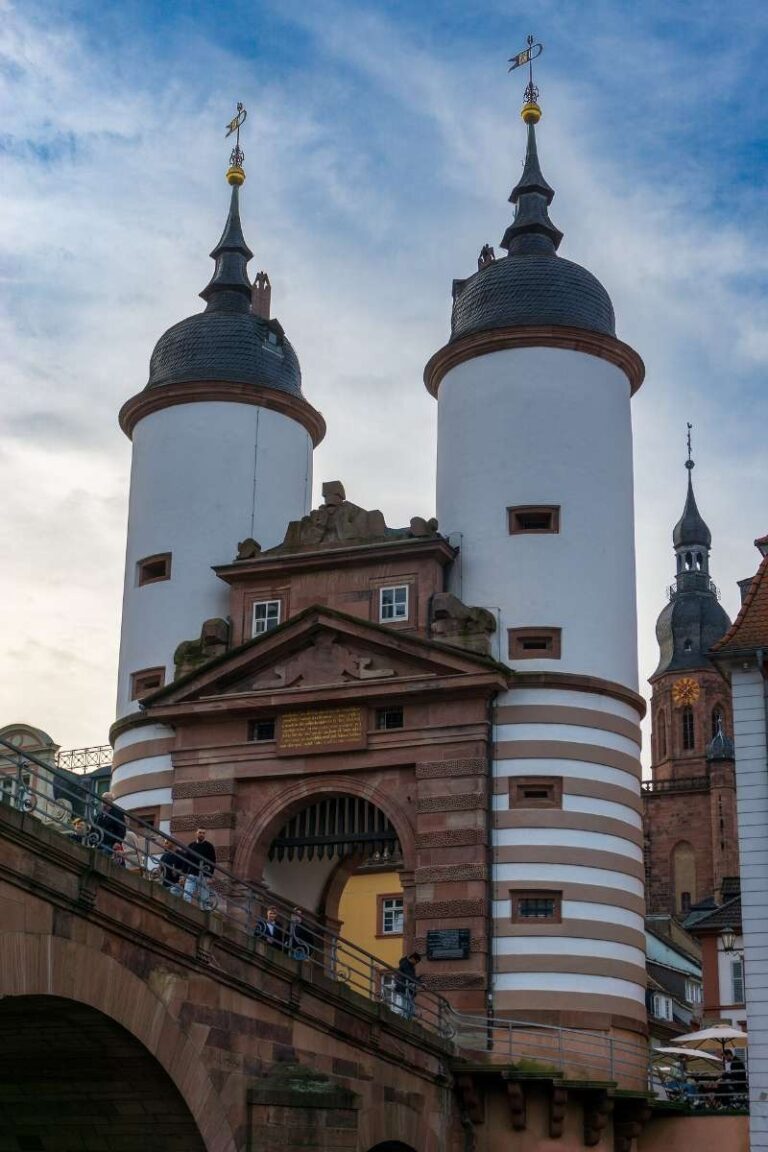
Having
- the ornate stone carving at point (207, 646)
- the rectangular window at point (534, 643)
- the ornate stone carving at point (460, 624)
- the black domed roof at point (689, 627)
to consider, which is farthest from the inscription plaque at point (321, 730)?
the black domed roof at point (689, 627)

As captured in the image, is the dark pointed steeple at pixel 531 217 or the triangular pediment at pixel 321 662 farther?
the dark pointed steeple at pixel 531 217

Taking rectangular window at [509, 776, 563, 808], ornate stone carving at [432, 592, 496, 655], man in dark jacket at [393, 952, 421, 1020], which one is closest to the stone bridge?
man in dark jacket at [393, 952, 421, 1020]

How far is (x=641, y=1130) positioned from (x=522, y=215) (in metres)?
21.1

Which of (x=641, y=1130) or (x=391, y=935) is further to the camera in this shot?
(x=391, y=935)

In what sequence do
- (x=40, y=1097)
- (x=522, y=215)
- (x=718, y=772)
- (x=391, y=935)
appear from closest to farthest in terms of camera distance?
(x=40, y=1097) → (x=522, y=215) → (x=391, y=935) → (x=718, y=772)

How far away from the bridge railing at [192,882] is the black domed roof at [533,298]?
13.5 metres

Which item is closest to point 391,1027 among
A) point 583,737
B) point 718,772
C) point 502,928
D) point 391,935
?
point 502,928

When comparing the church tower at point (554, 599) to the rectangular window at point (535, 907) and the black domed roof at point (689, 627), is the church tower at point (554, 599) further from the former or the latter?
the black domed roof at point (689, 627)

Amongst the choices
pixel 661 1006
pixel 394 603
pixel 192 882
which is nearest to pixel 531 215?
pixel 394 603

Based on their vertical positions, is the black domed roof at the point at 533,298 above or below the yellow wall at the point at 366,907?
above

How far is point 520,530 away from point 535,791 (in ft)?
18.7

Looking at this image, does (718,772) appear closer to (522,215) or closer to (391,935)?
(391,935)

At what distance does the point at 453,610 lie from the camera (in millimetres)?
37031

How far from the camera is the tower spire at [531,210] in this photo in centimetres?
4234
